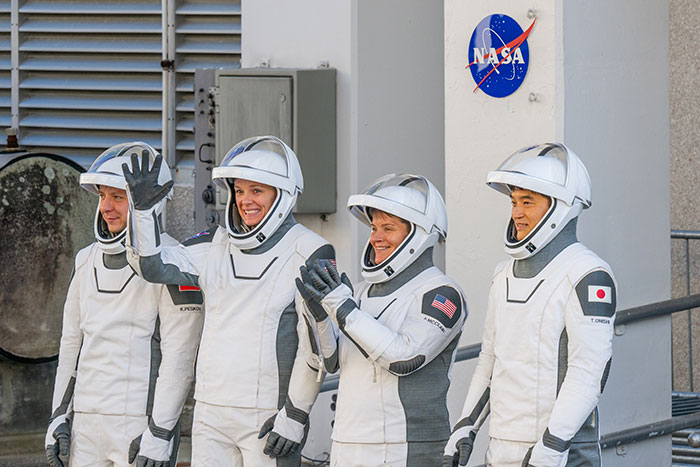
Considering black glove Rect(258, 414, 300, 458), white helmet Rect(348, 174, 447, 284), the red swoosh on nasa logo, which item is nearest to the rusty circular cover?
the red swoosh on nasa logo

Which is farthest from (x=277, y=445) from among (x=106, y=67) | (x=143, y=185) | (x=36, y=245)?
(x=106, y=67)

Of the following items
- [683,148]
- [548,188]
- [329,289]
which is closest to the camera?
[548,188]

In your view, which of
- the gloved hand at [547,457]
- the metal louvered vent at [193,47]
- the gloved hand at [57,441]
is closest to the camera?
the gloved hand at [547,457]

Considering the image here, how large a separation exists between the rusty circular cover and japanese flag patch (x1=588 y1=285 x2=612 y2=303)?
15.6 ft

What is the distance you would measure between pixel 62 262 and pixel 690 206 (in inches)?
155

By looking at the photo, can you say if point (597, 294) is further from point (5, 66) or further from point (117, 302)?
point (5, 66)

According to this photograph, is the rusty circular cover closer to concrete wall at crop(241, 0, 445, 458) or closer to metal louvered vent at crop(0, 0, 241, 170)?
metal louvered vent at crop(0, 0, 241, 170)

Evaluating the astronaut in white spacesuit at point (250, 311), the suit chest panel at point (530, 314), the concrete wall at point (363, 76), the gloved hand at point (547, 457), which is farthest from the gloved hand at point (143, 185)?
the concrete wall at point (363, 76)

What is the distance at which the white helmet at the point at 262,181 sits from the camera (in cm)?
536

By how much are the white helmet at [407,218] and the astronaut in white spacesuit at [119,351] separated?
95cm

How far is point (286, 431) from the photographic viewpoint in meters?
5.16

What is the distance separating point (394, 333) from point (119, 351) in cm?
141

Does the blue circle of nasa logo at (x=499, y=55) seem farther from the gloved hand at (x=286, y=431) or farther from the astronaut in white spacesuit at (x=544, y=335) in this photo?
the gloved hand at (x=286, y=431)

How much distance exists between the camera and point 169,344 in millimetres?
5605
